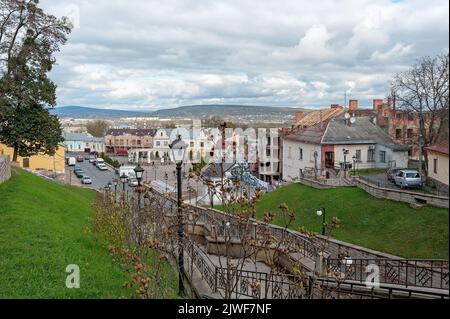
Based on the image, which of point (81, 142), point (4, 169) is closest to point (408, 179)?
point (4, 169)

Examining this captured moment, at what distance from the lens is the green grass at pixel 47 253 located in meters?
8.43

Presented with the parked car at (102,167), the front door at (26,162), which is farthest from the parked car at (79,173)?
the front door at (26,162)

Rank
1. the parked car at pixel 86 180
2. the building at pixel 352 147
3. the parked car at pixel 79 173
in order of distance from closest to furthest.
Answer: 1. the building at pixel 352 147
2. the parked car at pixel 86 180
3. the parked car at pixel 79 173

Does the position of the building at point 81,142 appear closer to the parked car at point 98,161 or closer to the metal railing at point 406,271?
the parked car at point 98,161

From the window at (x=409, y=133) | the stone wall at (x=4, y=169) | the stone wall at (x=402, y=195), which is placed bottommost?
the stone wall at (x=402, y=195)

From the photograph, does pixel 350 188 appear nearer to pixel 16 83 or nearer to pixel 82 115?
pixel 16 83

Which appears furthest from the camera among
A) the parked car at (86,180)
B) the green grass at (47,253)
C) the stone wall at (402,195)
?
the parked car at (86,180)

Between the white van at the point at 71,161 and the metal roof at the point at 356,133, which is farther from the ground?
the metal roof at the point at 356,133

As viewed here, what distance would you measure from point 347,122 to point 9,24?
78.9 ft

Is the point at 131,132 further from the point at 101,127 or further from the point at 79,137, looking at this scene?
the point at 79,137

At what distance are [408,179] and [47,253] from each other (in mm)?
18083

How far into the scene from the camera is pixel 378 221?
1753 centimetres

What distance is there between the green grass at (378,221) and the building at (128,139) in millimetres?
8130
